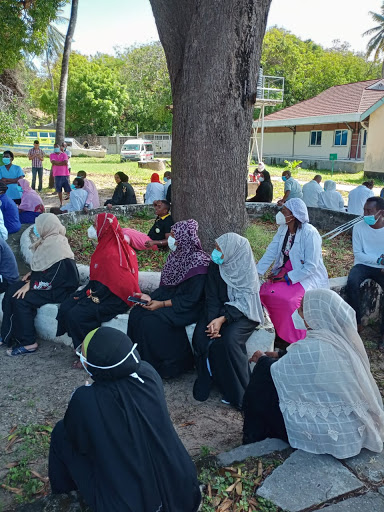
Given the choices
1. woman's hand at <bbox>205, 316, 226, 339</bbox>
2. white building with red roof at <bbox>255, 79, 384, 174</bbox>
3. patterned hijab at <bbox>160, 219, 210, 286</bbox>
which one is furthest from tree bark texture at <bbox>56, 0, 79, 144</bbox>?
white building with red roof at <bbox>255, 79, 384, 174</bbox>

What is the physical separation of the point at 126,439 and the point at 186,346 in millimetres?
2064

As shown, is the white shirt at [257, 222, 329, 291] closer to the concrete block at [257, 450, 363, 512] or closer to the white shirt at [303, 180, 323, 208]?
the concrete block at [257, 450, 363, 512]

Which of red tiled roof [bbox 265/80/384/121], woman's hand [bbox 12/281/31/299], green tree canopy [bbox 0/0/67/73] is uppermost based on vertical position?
red tiled roof [bbox 265/80/384/121]

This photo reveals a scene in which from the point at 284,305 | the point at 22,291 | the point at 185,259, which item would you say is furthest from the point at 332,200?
the point at 22,291

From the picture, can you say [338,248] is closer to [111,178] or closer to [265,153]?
[111,178]

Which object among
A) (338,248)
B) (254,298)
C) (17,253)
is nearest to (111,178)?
(17,253)

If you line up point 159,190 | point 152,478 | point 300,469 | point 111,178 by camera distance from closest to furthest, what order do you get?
point 152,478 → point 300,469 → point 159,190 → point 111,178

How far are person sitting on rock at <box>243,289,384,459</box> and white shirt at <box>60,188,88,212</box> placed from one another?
738 cm

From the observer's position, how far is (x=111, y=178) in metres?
19.4

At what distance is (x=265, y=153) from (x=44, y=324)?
97.7ft

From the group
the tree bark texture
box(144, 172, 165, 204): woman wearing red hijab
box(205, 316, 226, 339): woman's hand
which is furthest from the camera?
the tree bark texture

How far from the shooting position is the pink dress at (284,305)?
14.4 feet

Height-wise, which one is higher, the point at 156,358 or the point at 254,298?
the point at 254,298

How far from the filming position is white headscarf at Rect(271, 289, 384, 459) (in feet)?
8.65
